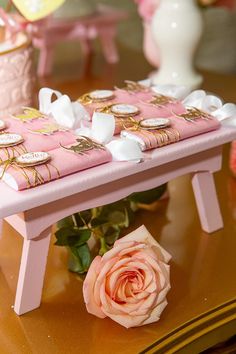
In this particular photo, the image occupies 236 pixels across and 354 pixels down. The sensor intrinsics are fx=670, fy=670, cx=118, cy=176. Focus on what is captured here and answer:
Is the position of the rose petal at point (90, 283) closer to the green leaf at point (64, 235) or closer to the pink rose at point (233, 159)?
the green leaf at point (64, 235)

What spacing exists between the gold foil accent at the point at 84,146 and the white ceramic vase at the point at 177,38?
57cm

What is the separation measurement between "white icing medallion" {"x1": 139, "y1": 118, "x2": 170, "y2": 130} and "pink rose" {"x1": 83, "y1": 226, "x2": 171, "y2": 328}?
15 cm

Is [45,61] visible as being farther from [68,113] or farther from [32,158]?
[32,158]

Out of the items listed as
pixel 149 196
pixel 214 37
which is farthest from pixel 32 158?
pixel 214 37

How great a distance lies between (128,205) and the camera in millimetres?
885

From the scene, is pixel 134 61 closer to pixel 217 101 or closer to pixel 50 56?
pixel 50 56

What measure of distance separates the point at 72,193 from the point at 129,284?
11cm

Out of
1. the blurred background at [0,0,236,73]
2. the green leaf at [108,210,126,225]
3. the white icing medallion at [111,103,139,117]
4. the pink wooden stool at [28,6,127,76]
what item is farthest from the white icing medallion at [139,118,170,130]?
the blurred background at [0,0,236,73]

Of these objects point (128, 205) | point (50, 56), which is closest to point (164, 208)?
point (128, 205)

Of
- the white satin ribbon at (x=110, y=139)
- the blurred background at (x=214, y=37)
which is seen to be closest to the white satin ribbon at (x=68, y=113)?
the white satin ribbon at (x=110, y=139)

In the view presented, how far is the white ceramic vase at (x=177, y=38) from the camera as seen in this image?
1263mm

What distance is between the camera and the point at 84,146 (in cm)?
74

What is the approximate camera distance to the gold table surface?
0.70 metres

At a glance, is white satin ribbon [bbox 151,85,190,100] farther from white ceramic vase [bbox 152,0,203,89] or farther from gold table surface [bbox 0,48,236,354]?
white ceramic vase [bbox 152,0,203,89]
